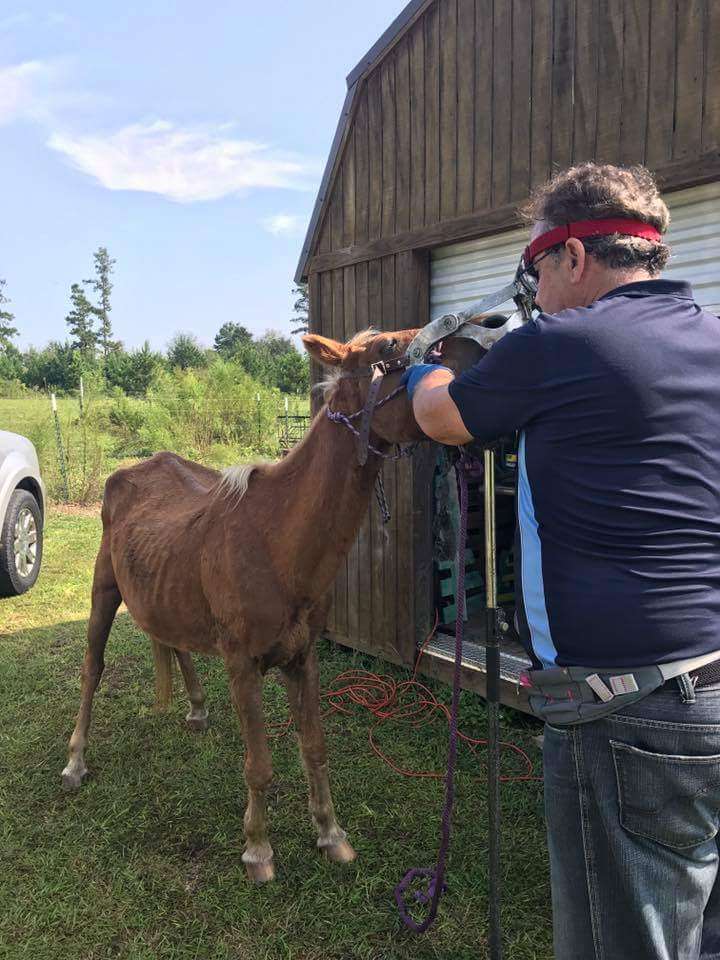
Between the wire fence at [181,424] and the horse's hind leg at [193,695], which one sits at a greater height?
the wire fence at [181,424]

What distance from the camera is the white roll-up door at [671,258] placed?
9.55 ft

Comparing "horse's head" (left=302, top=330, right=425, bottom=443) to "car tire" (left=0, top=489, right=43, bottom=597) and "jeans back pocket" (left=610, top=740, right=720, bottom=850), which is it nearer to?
"jeans back pocket" (left=610, top=740, right=720, bottom=850)

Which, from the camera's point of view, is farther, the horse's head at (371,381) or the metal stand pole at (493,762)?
the horse's head at (371,381)

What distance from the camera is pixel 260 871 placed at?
8.79ft

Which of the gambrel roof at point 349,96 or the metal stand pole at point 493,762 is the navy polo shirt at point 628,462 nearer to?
the metal stand pole at point 493,762

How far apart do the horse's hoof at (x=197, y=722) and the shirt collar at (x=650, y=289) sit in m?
3.52

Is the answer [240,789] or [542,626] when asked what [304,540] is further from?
[240,789]

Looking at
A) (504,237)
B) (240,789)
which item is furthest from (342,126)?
(240,789)

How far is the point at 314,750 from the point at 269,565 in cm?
94

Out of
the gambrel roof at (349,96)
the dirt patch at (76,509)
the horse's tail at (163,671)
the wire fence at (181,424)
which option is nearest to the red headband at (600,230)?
the horse's tail at (163,671)

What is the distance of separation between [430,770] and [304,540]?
172cm

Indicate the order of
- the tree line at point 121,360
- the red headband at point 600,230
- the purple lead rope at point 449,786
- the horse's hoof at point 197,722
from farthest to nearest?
1. the tree line at point 121,360
2. the horse's hoof at point 197,722
3. the purple lead rope at point 449,786
4. the red headband at point 600,230

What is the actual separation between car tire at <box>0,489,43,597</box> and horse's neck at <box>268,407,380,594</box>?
4646mm

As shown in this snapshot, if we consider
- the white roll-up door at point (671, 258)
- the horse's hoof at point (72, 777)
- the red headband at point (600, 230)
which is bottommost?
the horse's hoof at point (72, 777)
